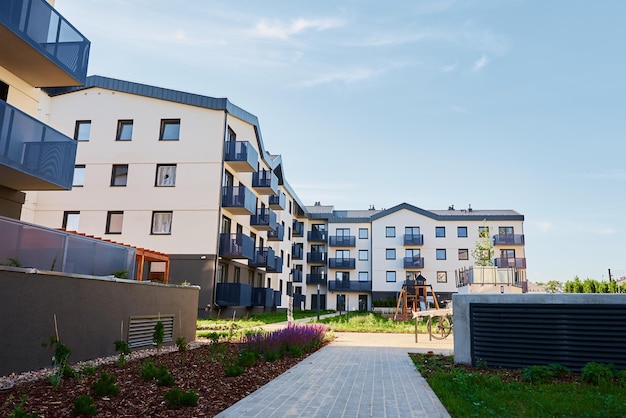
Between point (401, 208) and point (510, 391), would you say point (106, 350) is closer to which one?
point (510, 391)

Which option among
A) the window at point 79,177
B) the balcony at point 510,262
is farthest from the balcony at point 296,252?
the window at point 79,177

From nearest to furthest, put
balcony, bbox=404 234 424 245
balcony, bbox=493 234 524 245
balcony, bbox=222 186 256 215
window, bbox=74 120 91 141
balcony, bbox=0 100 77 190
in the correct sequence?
balcony, bbox=0 100 77 190 → balcony, bbox=222 186 256 215 → window, bbox=74 120 91 141 → balcony, bbox=493 234 524 245 → balcony, bbox=404 234 424 245

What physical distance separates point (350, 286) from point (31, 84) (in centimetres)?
4605

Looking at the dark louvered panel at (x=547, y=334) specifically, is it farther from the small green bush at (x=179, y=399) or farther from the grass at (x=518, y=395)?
the small green bush at (x=179, y=399)

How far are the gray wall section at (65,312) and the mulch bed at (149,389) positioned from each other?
0.65m

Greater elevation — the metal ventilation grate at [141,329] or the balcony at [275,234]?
the balcony at [275,234]

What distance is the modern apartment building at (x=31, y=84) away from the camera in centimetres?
1024

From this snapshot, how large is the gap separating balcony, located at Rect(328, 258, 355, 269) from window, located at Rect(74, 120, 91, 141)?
34910 millimetres

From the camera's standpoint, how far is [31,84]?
12.5 meters

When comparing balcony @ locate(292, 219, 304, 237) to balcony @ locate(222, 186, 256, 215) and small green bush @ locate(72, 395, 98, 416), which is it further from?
small green bush @ locate(72, 395, 98, 416)

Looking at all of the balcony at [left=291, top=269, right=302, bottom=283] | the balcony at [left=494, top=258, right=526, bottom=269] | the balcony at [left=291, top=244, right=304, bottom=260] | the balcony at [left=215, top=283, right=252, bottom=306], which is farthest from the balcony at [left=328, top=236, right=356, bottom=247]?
the balcony at [left=215, top=283, right=252, bottom=306]

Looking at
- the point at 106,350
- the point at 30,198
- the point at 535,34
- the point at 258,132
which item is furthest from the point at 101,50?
the point at 258,132

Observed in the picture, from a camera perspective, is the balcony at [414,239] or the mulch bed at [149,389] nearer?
the mulch bed at [149,389]

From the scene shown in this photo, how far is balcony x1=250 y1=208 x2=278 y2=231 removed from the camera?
104 feet
